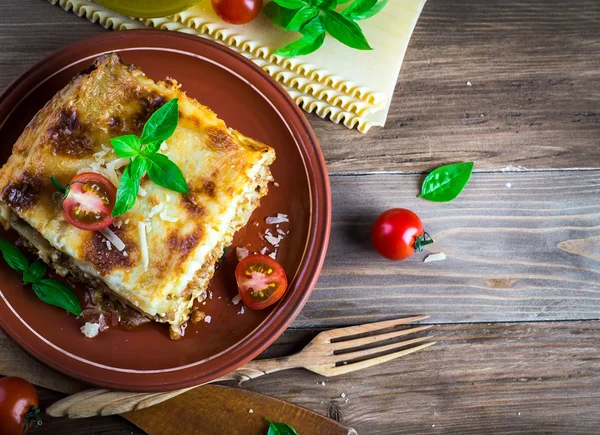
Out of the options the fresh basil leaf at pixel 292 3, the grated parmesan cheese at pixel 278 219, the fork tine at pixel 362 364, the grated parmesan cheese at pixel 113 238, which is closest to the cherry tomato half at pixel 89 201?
the grated parmesan cheese at pixel 113 238

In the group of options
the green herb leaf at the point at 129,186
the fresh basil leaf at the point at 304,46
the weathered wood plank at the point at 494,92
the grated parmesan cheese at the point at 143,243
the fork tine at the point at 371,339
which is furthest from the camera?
the weathered wood plank at the point at 494,92

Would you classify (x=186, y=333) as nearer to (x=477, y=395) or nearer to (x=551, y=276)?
(x=477, y=395)

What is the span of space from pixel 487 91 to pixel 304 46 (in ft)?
4.12

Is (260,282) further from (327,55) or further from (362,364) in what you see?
(327,55)

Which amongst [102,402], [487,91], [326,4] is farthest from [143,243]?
[487,91]

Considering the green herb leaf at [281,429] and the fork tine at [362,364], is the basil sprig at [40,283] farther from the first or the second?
the fork tine at [362,364]

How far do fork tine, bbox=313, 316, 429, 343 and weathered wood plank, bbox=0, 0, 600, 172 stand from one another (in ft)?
3.11

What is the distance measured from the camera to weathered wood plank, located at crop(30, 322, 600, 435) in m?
3.50

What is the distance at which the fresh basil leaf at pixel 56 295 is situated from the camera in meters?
3.09

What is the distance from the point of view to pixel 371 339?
3490 mm

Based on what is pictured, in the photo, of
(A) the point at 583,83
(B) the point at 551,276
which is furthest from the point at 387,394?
(A) the point at 583,83

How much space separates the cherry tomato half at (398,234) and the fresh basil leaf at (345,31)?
38.5 inches

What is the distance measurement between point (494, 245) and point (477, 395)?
3.07 ft

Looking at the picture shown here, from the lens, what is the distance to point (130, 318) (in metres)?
3.19
